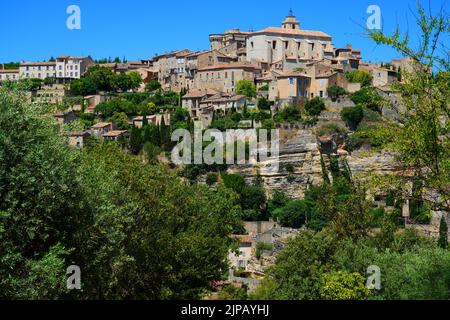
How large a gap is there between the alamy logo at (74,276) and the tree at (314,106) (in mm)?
58005

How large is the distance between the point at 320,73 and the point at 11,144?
70115 mm

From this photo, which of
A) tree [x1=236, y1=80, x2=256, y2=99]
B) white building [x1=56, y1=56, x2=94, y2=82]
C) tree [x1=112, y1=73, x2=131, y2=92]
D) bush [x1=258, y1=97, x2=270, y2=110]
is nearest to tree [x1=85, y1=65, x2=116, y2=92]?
tree [x1=112, y1=73, x2=131, y2=92]

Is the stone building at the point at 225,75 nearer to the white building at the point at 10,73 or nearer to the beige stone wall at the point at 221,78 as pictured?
the beige stone wall at the point at 221,78

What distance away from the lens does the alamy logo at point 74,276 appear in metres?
17.9

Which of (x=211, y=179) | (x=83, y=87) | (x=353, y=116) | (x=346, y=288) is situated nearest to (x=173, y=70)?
(x=83, y=87)

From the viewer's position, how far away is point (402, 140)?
14.3 meters

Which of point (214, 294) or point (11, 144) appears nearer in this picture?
point (11, 144)

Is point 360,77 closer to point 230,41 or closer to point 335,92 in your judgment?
point 335,92

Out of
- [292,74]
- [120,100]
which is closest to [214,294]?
[292,74]

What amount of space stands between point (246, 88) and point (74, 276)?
68220mm

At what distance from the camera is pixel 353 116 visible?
71500 millimetres

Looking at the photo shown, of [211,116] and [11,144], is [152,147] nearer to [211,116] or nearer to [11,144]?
[211,116]

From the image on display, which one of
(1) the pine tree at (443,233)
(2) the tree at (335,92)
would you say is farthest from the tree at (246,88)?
(1) the pine tree at (443,233)

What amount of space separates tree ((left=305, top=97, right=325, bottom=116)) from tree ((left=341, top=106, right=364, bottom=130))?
3121mm
